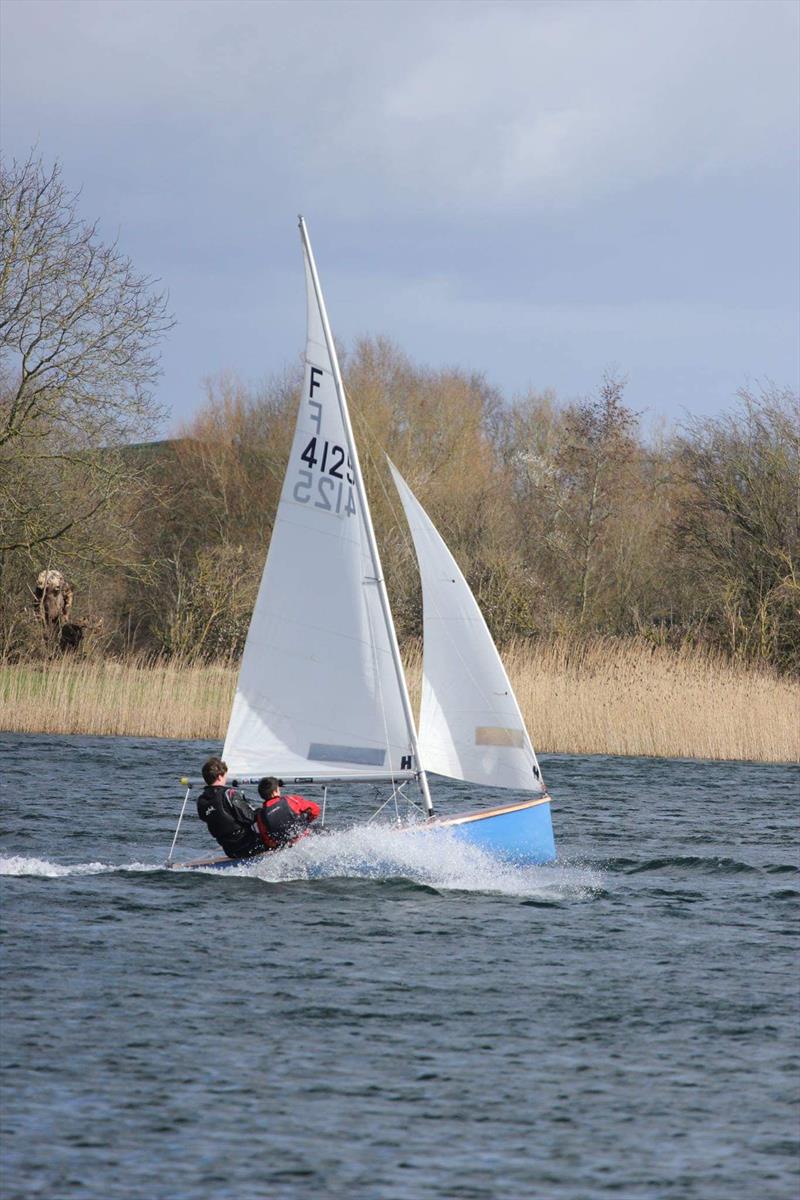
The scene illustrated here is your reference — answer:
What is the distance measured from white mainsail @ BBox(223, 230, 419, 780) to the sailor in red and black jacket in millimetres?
829

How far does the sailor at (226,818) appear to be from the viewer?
43.6ft

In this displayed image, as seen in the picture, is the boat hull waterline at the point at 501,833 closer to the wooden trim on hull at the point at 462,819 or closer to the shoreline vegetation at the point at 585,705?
the wooden trim on hull at the point at 462,819

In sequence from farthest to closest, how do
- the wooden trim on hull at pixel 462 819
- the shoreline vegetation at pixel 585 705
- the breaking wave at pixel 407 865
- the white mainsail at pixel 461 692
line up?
the shoreline vegetation at pixel 585 705 → the white mainsail at pixel 461 692 → the breaking wave at pixel 407 865 → the wooden trim on hull at pixel 462 819

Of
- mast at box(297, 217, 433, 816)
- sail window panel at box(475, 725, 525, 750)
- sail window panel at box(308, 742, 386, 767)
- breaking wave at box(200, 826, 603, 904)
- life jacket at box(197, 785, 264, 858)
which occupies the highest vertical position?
mast at box(297, 217, 433, 816)

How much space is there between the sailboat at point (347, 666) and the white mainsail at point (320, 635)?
1 centimetres

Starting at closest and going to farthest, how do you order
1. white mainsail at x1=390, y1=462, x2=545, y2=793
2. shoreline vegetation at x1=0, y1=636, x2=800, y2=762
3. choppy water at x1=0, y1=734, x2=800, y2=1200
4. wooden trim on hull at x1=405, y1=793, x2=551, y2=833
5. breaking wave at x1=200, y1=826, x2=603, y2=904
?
choppy water at x1=0, y1=734, x2=800, y2=1200, wooden trim on hull at x1=405, y1=793, x2=551, y2=833, breaking wave at x1=200, y1=826, x2=603, y2=904, white mainsail at x1=390, y1=462, x2=545, y2=793, shoreline vegetation at x1=0, y1=636, x2=800, y2=762

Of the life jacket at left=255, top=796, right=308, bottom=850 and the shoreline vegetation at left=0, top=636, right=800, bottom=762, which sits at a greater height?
the shoreline vegetation at left=0, top=636, right=800, bottom=762

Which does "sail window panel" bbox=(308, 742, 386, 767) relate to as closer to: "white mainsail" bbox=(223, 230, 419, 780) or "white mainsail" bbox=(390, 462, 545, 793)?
"white mainsail" bbox=(223, 230, 419, 780)

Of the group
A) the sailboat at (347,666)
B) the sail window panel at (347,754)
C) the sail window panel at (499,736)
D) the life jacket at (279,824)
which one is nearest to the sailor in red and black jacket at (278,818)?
the life jacket at (279,824)

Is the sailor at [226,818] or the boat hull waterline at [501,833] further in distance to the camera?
the boat hull waterline at [501,833]

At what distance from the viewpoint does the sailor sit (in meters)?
13.3

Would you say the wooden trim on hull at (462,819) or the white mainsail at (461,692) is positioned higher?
the white mainsail at (461,692)

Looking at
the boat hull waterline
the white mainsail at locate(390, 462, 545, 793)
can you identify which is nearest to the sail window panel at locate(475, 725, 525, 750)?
the white mainsail at locate(390, 462, 545, 793)

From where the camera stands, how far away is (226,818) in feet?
43.7
